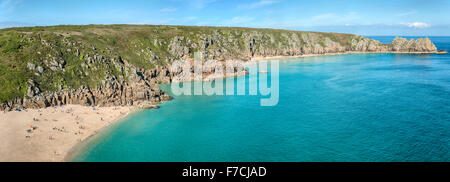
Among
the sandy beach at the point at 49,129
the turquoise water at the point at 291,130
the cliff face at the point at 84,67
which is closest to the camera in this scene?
the sandy beach at the point at 49,129

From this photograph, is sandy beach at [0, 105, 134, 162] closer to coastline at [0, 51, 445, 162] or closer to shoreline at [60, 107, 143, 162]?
coastline at [0, 51, 445, 162]

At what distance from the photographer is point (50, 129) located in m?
43.1

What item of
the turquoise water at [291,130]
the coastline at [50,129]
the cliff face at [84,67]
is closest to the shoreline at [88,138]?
the coastline at [50,129]

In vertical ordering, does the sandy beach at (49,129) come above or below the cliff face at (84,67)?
below

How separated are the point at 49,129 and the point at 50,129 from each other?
0.15 metres

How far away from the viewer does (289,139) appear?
40.5 meters

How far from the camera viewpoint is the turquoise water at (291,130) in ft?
117

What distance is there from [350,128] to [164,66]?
2689 inches

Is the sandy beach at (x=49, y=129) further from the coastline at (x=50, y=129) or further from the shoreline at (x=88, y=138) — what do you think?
the shoreline at (x=88, y=138)

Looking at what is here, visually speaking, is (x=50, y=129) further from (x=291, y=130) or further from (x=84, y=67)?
(x=291, y=130)

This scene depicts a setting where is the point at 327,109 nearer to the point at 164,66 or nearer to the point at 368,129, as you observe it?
the point at 368,129

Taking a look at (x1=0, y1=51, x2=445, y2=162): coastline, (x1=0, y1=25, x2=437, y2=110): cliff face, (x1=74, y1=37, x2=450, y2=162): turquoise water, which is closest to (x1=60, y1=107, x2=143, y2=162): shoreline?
(x1=0, y1=51, x2=445, y2=162): coastline

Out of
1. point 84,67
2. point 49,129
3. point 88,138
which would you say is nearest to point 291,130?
point 88,138

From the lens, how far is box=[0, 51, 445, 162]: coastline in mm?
35688
